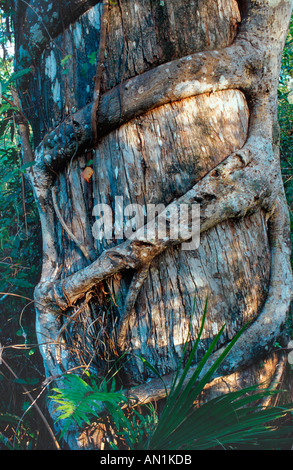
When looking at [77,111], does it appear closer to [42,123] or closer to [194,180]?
[42,123]

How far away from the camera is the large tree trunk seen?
62.4 inches

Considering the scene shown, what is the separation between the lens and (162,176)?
63.4 inches

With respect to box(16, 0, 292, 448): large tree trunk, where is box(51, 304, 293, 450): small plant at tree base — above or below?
below

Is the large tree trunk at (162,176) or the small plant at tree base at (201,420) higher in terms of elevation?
the large tree trunk at (162,176)

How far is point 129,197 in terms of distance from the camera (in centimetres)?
162

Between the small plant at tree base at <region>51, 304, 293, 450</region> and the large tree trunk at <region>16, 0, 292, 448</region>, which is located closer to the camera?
the small plant at tree base at <region>51, 304, 293, 450</region>

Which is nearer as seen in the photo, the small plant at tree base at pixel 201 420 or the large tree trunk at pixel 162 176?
the small plant at tree base at pixel 201 420

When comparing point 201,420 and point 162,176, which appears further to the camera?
point 162,176

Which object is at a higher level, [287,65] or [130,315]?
[287,65]

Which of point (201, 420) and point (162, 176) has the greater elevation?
point (162, 176)

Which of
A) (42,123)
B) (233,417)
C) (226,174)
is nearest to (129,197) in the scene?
(226,174)

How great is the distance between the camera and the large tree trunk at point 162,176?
1584mm
